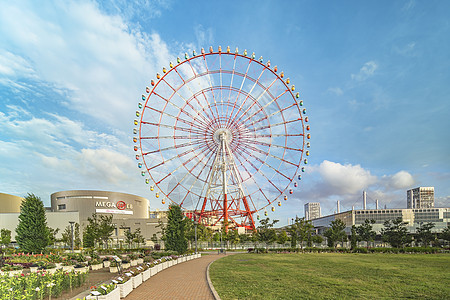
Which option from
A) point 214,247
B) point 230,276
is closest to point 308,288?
point 230,276

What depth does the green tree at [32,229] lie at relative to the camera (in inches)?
1272

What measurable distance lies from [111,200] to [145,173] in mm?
58035

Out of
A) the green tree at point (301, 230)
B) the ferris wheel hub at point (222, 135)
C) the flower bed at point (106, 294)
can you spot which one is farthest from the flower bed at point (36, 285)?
the green tree at point (301, 230)

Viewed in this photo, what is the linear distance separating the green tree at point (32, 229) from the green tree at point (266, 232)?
28.0 metres

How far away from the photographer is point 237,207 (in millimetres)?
53500

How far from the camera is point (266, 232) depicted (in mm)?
46719

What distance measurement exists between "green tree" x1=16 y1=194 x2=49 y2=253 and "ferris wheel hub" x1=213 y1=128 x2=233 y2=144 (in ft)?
76.3

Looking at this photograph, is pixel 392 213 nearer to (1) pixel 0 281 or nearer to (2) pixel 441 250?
(2) pixel 441 250

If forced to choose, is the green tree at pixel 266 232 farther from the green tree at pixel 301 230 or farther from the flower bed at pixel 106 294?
the flower bed at pixel 106 294

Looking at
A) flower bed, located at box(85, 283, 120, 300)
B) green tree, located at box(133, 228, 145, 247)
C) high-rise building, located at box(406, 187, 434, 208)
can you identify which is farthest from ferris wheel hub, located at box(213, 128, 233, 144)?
high-rise building, located at box(406, 187, 434, 208)

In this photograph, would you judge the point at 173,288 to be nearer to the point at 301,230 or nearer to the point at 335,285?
the point at 335,285

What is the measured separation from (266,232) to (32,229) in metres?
29.6

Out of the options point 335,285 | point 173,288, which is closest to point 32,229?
point 173,288

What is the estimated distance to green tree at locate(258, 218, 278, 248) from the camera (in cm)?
4669
